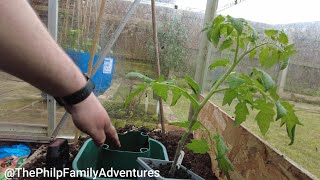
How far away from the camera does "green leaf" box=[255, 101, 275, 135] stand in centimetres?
64

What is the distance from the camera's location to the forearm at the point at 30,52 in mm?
308

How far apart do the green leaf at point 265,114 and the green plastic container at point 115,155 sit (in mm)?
503

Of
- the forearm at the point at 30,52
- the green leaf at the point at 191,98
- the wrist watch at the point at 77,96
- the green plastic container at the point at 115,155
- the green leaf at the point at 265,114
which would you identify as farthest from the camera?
the green plastic container at the point at 115,155

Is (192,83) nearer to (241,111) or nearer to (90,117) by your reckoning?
(241,111)

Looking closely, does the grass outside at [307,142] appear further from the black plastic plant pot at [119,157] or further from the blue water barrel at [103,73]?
the blue water barrel at [103,73]

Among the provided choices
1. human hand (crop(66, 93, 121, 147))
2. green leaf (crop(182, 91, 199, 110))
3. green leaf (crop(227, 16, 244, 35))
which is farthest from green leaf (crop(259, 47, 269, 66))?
human hand (crop(66, 93, 121, 147))

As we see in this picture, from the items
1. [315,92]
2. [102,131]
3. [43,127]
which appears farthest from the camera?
[43,127]

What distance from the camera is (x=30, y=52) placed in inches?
12.9

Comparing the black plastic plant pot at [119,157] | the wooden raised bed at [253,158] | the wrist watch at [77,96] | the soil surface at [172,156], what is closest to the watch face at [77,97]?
the wrist watch at [77,96]

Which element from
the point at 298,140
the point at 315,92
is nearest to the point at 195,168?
the point at 298,140

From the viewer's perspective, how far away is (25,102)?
1577 mm

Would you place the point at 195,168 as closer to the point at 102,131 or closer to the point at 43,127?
the point at 102,131

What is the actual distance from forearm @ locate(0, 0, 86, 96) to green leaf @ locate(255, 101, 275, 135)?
50 cm

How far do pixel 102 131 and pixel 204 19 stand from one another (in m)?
1.37
